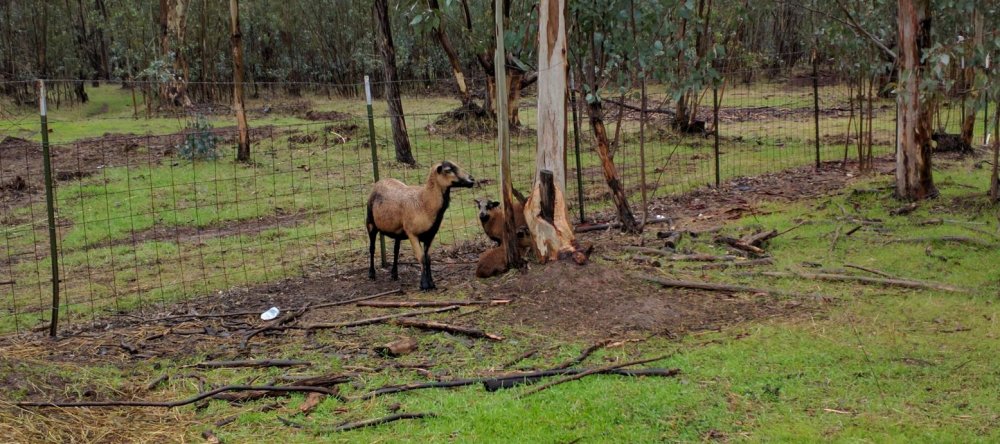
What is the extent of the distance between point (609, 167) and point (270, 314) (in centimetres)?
453

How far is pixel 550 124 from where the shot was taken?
892cm

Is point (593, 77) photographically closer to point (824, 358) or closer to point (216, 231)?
point (824, 358)

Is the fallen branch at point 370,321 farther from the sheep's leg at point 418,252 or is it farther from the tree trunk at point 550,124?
the tree trunk at point 550,124

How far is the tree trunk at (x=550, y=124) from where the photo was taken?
8875 millimetres

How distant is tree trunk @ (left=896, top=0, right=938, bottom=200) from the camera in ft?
37.9

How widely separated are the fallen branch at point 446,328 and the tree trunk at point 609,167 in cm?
391

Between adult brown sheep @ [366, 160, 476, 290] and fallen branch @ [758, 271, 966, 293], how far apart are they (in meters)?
3.21

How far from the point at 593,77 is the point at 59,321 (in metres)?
6.15

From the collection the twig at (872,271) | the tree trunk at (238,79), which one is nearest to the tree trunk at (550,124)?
the twig at (872,271)

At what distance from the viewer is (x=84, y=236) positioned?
1218cm

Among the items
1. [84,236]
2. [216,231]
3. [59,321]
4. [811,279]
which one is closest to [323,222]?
[216,231]

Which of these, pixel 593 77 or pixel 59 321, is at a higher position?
pixel 593 77

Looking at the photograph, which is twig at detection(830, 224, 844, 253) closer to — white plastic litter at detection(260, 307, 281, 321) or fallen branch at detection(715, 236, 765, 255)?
fallen branch at detection(715, 236, 765, 255)

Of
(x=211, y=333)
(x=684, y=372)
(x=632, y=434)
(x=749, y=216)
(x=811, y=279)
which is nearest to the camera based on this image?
(x=632, y=434)
